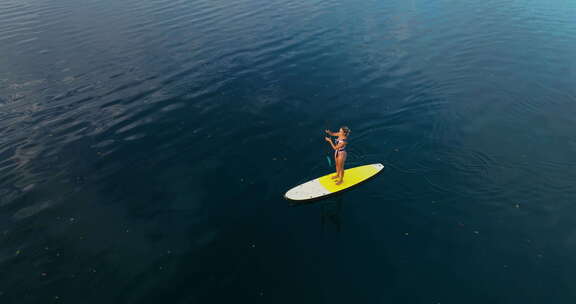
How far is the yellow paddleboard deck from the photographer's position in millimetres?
15875

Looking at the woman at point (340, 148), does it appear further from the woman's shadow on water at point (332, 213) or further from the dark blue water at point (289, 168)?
the dark blue water at point (289, 168)

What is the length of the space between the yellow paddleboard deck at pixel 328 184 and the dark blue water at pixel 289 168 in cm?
60

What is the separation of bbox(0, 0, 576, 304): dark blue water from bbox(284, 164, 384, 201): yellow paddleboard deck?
0.60m

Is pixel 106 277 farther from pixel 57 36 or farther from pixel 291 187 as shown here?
pixel 57 36

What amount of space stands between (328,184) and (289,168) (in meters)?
2.84

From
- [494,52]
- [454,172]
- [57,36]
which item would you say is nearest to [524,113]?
[454,172]

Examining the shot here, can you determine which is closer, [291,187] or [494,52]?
[291,187]

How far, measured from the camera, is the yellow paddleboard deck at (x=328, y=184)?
15.9 metres

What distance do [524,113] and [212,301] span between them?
21637mm

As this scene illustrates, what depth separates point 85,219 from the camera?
15875 millimetres

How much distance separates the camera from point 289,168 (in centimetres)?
1841

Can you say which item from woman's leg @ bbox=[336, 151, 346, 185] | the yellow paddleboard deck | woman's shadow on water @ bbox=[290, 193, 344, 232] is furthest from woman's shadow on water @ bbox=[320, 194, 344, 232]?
woman's leg @ bbox=[336, 151, 346, 185]

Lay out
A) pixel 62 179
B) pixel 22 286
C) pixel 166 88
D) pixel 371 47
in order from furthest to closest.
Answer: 1. pixel 371 47
2. pixel 166 88
3. pixel 62 179
4. pixel 22 286

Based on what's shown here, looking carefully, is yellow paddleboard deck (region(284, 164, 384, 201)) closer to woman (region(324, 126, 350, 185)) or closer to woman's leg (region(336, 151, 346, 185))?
woman's leg (region(336, 151, 346, 185))
